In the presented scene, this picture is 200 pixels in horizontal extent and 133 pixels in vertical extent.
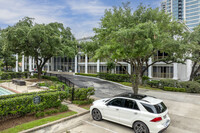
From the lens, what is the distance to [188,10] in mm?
90562

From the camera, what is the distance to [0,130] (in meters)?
6.06

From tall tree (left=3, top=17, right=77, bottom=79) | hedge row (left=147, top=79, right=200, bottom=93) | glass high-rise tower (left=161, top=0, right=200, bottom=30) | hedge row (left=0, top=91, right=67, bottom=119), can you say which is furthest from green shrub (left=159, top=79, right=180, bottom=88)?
glass high-rise tower (left=161, top=0, right=200, bottom=30)

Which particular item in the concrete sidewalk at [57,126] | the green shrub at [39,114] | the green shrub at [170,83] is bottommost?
the concrete sidewalk at [57,126]

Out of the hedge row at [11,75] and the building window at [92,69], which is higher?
the building window at [92,69]

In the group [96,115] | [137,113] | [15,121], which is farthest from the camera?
[96,115]

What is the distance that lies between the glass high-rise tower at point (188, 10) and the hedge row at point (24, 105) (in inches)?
4099

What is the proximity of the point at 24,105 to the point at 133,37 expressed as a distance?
7724mm

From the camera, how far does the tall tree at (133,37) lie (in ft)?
27.5

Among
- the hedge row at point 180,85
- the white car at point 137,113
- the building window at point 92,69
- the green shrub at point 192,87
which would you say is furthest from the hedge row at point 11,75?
the green shrub at point 192,87

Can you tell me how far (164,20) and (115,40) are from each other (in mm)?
10771

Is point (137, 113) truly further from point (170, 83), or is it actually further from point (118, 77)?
point (118, 77)

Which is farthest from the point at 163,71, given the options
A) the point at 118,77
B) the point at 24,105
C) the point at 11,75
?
the point at 11,75

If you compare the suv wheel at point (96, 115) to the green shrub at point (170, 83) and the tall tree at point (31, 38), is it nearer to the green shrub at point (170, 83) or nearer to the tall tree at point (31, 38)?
the green shrub at point (170, 83)

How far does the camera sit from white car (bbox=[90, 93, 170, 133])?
18.3 ft
